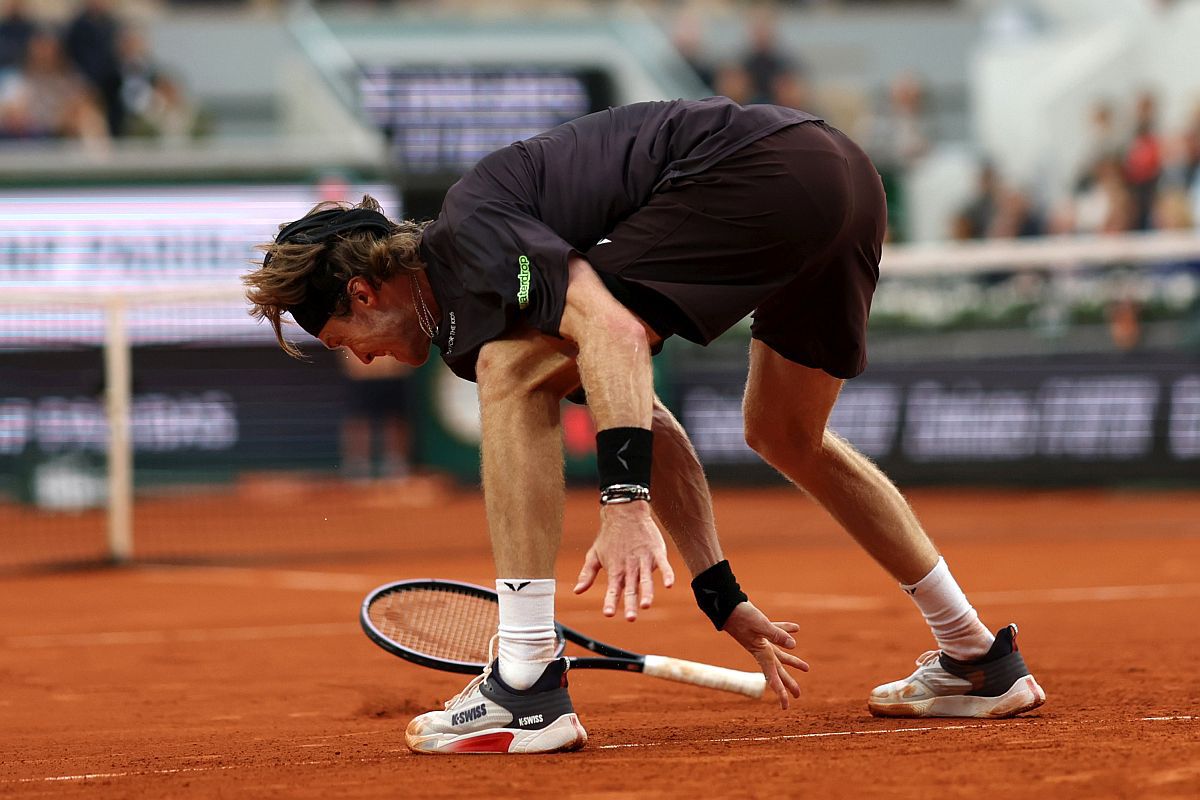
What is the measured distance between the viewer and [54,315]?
12648 mm

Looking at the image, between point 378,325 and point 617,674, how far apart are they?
2.19m

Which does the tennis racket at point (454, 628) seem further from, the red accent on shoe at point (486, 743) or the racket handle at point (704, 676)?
the red accent on shoe at point (486, 743)

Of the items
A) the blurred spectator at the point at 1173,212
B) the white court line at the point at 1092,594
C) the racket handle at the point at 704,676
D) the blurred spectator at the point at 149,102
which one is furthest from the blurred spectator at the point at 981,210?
the racket handle at the point at 704,676

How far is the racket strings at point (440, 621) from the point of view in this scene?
4.86 metres

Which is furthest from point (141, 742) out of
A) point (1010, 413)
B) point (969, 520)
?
point (1010, 413)

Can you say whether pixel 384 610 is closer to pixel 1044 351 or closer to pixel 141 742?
pixel 141 742

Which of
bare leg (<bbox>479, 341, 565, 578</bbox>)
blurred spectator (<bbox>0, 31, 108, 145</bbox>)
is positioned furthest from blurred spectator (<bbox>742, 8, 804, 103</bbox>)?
bare leg (<bbox>479, 341, 565, 578</bbox>)

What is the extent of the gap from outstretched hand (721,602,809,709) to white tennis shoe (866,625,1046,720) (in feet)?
1.26

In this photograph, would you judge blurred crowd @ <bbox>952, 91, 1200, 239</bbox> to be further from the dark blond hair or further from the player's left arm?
the player's left arm

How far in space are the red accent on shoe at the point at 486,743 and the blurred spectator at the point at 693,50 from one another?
15373mm

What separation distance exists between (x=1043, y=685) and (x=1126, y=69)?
15465mm

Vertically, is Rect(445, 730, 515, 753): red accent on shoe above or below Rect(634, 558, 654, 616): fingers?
below

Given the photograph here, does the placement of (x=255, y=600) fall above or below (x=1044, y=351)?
below

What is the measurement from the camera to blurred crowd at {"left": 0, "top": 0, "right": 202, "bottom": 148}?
15.9 meters
